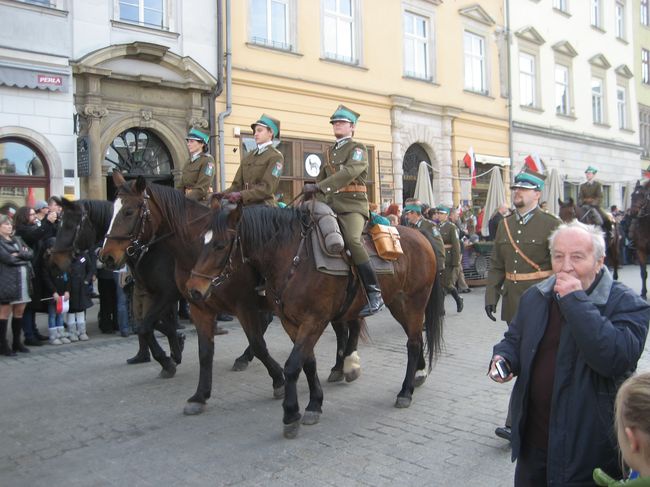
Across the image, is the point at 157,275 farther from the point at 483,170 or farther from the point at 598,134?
the point at 598,134

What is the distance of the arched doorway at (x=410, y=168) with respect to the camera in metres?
20.0

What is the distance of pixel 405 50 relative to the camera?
19969 millimetres

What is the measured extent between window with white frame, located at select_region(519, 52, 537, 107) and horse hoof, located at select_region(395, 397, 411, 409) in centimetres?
2120

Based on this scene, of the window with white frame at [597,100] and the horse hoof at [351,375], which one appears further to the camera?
the window with white frame at [597,100]

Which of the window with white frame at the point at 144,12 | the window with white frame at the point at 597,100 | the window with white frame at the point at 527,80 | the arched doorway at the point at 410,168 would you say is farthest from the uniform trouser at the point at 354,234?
the window with white frame at the point at 597,100

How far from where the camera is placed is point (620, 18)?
31469mm

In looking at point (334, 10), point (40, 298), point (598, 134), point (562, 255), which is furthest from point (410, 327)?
point (598, 134)

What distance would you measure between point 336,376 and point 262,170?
7.58 feet

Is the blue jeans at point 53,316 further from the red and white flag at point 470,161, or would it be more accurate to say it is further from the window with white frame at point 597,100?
the window with white frame at point 597,100

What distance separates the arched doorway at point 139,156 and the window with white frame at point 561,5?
1967 cm

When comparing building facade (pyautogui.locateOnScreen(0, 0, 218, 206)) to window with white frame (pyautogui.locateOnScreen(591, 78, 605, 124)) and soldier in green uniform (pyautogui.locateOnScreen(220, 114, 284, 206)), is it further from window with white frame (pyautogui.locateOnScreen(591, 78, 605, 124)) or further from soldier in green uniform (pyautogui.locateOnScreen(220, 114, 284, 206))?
window with white frame (pyautogui.locateOnScreen(591, 78, 605, 124))

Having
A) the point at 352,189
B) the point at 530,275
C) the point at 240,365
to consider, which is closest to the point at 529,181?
the point at 530,275

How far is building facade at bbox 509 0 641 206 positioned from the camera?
24.5 metres

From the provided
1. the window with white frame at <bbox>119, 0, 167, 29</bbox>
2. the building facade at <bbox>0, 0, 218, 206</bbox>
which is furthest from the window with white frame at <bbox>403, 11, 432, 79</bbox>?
the window with white frame at <bbox>119, 0, 167, 29</bbox>
